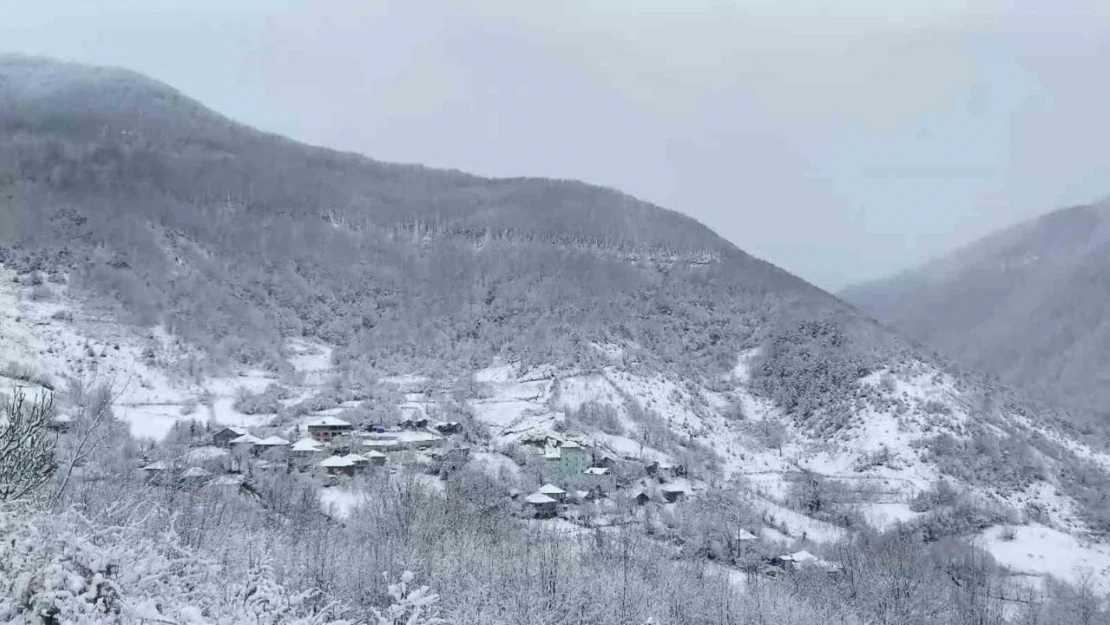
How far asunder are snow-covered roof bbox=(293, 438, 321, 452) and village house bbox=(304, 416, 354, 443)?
3263mm

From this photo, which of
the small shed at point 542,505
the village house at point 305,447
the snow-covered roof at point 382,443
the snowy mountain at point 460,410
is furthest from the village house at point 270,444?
the small shed at point 542,505

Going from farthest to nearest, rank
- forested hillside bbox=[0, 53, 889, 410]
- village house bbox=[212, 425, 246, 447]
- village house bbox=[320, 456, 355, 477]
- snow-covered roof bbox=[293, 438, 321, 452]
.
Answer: forested hillside bbox=[0, 53, 889, 410], snow-covered roof bbox=[293, 438, 321, 452], village house bbox=[212, 425, 246, 447], village house bbox=[320, 456, 355, 477]

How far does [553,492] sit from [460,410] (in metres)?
26.8

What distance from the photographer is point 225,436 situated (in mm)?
64500

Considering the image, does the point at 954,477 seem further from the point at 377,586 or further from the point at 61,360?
Result: the point at 61,360

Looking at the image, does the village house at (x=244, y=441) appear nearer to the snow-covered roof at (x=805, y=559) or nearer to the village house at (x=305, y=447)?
the village house at (x=305, y=447)

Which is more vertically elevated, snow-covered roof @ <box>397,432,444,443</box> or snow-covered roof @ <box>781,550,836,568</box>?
snow-covered roof @ <box>781,550,836,568</box>

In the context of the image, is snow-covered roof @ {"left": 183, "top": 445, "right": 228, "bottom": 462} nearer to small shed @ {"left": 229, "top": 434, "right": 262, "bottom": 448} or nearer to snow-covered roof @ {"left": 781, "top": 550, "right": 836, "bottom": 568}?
small shed @ {"left": 229, "top": 434, "right": 262, "bottom": 448}

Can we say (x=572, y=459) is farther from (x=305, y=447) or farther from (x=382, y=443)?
(x=305, y=447)

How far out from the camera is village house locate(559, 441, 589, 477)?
6862 centimetres

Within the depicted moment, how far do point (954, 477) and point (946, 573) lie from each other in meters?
21.0

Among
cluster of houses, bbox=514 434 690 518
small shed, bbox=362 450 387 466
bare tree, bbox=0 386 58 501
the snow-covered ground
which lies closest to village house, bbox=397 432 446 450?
small shed, bbox=362 450 387 466

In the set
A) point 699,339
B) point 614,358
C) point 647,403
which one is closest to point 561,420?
point 647,403

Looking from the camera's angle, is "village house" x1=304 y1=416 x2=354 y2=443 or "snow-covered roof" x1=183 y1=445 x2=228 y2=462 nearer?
"snow-covered roof" x1=183 y1=445 x2=228 y2=462
